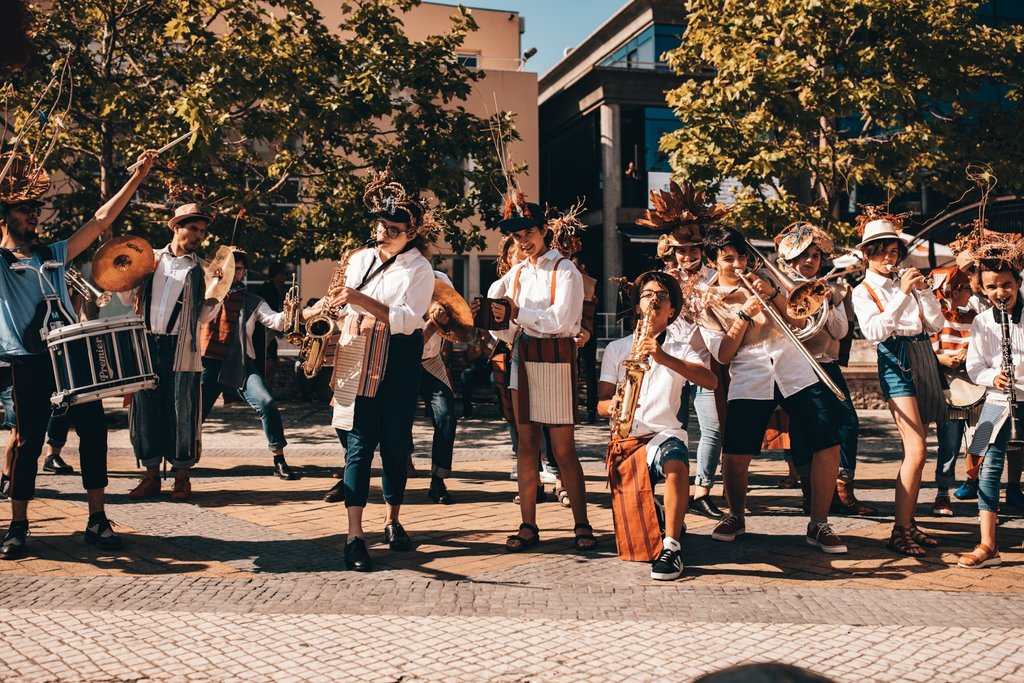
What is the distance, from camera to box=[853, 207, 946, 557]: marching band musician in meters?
Answer: 5.68

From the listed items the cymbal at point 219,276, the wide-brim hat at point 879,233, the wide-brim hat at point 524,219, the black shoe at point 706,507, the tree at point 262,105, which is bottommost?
the black shoe at point 706,507

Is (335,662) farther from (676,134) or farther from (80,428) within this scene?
(676,134)

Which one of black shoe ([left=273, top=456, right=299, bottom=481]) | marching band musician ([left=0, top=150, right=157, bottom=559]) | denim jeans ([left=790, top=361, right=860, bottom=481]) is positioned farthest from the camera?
black shoe ([left=273, top=456, right=299, bottom=481])

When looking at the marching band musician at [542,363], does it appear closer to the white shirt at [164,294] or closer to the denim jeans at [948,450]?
the white shirt at [164,294]

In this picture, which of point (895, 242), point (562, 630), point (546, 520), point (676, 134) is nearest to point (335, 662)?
point (562, 630)

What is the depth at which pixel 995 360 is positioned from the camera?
579 cm

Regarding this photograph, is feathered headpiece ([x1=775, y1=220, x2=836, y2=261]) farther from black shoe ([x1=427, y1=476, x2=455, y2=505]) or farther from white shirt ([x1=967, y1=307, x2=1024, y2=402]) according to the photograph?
black shoe ([x1=427, y1=476, x2=455, y2=505])

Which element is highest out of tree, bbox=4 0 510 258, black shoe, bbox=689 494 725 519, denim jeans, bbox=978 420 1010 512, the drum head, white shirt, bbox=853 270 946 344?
tree, bbox=4 0 510 258

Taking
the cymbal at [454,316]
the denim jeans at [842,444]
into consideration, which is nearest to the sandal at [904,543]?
the denim jeans at [842,444]

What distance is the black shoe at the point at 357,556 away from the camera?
17.0ft

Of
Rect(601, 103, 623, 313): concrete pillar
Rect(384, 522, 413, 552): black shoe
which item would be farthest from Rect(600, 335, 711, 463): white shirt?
Rect(601, 103, 623, 313): concrete pillar

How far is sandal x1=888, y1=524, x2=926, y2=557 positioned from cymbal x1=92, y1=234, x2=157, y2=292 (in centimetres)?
491

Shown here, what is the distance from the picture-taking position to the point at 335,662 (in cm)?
374

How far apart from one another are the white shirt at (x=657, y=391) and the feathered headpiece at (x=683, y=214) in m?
0.84
